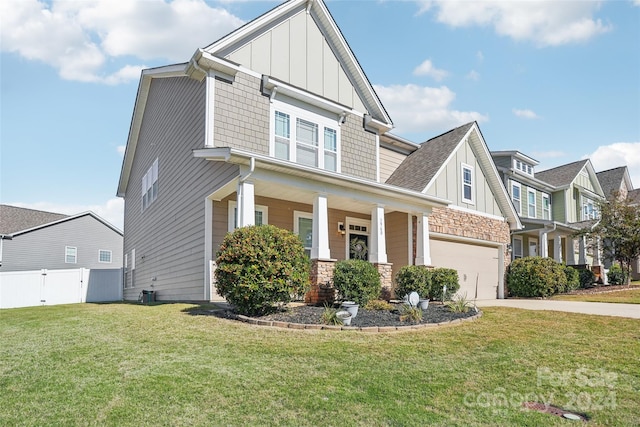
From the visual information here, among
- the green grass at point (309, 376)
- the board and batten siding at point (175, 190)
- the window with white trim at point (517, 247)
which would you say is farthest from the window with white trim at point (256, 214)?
the window with white trim at point (517, 247)

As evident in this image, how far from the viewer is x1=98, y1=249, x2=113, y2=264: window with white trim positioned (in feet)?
103

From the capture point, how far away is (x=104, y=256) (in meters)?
31.8

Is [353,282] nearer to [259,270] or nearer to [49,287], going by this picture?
[259,270]

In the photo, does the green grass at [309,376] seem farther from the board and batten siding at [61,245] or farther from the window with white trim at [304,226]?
the board and batten siding at [61,245]

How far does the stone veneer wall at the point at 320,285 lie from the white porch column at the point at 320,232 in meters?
0.22

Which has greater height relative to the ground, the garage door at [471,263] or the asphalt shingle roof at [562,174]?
the asphalt shingle roof at [562,174]

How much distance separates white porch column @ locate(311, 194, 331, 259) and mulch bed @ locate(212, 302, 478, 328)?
51.6 inches

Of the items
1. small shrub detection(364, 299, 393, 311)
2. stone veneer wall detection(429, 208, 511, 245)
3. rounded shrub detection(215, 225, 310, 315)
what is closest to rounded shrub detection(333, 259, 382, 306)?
small shrub detection(364, 299, 393, 311)

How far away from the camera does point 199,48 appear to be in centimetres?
1120

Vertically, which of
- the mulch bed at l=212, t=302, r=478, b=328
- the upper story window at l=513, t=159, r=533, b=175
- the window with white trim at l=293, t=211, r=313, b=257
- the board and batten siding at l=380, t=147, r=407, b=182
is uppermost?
the upper story window at l=513, t=159, r=533, b=175

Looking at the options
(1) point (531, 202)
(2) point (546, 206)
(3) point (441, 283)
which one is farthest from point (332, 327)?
(2) point (546, 206)

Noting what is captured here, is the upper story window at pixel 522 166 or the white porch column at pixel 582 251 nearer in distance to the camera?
the white porch column at pixel 582 251

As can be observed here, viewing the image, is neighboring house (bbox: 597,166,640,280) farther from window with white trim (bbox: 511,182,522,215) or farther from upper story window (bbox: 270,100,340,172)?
upper story window (bbox: 270,100,340,172)

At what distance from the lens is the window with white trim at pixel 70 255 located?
29.8 metres
